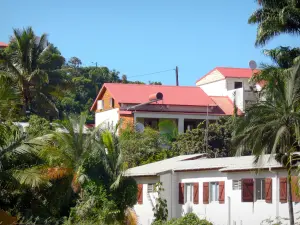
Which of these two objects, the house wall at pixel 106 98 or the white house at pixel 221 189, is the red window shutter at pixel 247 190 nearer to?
the white house at pixel 221 189

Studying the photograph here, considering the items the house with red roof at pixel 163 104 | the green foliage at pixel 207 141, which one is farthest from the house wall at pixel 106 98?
the green foliage at pixel 207 141

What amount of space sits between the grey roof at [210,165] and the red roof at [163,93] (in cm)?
2172

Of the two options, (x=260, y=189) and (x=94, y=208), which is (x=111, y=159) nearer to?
(x=94, y=208)

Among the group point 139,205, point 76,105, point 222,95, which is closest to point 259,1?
point 139,205

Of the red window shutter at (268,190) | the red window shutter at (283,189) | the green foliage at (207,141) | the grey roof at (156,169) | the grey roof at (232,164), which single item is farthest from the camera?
the green foliage at (207,141)

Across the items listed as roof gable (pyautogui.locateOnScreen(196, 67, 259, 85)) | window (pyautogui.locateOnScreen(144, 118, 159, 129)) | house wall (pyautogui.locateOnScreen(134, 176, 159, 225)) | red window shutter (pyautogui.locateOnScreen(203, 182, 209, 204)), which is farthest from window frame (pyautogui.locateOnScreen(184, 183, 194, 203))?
roof gable (pyautogui.locateOnScreen(196, 67, 259, 85))

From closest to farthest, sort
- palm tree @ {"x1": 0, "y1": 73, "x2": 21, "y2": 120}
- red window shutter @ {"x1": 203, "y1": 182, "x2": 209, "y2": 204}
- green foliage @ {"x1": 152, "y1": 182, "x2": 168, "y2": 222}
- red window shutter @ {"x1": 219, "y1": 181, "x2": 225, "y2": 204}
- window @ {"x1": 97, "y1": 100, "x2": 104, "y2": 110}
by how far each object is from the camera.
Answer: palm tree @ {"x1": 0, "y1": 73, "x2": 21, "y2": 120} < red window shutter @ {"x1": 219, "y1": 181, "x2": 225, "y2": 204} < red window shutter @ {"x1": 203, "y1": 182, "x2": 209, "y2": 204} < green foliage @ {"x1": 152, "y1": 182, "x2": 168, "y2": 222} < window @ {"x1": 97, "y1": 100, "x2": 104, "y2": 110}

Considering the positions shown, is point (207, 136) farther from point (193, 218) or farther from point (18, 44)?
point (193, 218)

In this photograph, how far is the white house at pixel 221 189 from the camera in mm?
27375

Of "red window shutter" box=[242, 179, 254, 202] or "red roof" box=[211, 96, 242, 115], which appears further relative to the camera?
"red roof" box=[211, 96, 242, 115]

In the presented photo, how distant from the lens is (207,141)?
48625mm

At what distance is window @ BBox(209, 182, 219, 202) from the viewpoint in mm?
30844

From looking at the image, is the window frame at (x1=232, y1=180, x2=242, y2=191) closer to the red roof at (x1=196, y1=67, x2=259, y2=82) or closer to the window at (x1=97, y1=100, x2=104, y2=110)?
the window at (x1=97, y1=100, x2=104, y2=110)

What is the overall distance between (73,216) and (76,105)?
56.9m
